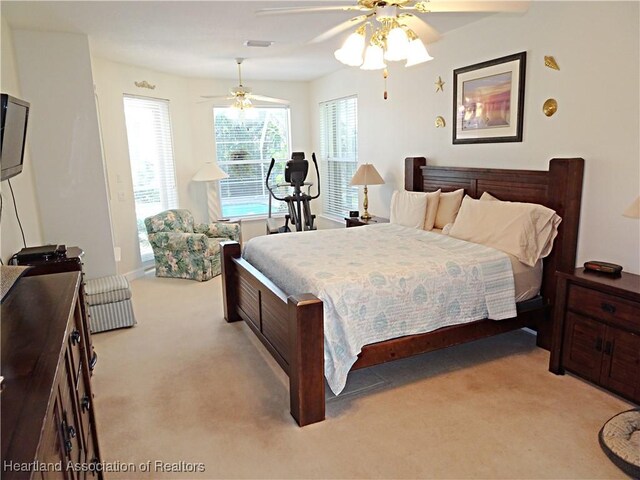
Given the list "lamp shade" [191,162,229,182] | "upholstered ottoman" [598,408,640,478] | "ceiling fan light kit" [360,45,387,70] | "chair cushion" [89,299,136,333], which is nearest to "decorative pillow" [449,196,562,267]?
"upholstered ottoman" [598,408,640,478]

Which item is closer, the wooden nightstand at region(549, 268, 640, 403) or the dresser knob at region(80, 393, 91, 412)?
the dresser knob at region(80, 393, 91, 412)

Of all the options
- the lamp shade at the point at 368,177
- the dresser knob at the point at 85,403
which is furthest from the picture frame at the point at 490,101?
the dresser knob at the point at 85,403

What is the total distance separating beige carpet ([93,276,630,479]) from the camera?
2137 millimetres

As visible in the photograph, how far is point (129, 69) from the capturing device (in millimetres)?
5379

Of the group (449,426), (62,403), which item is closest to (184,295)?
(449,426)

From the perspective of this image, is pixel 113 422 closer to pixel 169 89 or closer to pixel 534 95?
pixel 534 95

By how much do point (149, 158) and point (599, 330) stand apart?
5385 mm

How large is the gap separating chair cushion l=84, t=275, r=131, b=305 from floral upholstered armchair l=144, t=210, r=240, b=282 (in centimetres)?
141

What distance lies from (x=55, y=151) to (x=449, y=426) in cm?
389

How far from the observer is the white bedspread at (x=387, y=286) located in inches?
99.5

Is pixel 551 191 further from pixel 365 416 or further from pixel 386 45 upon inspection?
pixel 365 416

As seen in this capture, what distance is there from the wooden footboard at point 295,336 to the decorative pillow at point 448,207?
1854 mm

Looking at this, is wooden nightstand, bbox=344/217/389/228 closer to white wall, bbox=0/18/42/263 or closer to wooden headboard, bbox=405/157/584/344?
wooden headboard, bbox=405/157/584/344

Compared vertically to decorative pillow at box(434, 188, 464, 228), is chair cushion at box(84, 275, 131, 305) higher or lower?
lower
